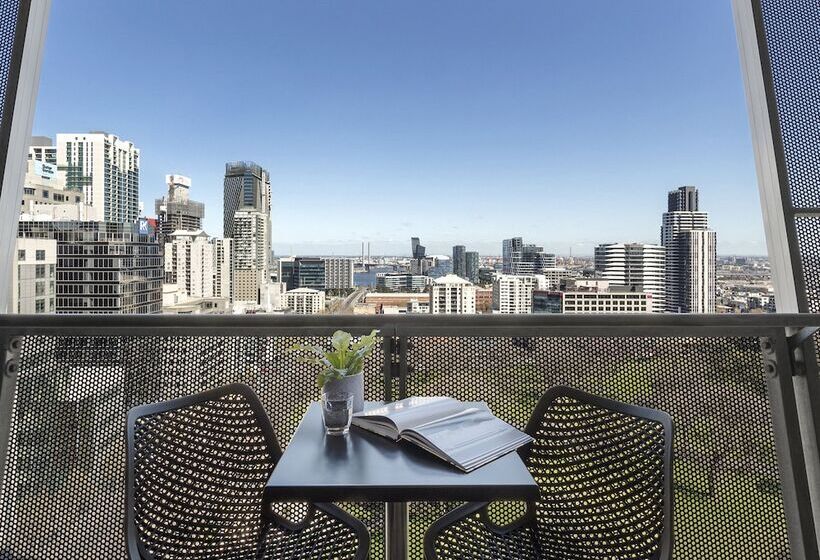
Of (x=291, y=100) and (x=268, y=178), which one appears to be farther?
(x=291, y=100)

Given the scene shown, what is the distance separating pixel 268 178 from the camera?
2895 mm

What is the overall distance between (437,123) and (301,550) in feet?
9.19

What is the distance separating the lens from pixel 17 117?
216 centimetres

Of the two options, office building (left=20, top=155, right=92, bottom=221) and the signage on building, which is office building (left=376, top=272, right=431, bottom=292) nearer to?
office building (left=20, top=155, right=92, bottom=221)

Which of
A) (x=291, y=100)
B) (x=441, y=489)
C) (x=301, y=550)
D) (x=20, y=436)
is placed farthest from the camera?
(x=291, y=100)

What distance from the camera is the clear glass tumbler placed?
1.25 metres

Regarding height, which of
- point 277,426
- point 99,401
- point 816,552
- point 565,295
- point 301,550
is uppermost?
point 565,295

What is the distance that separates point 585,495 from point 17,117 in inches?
117

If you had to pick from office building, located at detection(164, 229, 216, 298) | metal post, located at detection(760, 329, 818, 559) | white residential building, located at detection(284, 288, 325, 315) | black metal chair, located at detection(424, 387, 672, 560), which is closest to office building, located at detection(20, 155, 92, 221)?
office building, located at detection(164, 229, 216, 298)

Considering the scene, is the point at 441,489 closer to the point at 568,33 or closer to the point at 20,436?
the point at 20,436

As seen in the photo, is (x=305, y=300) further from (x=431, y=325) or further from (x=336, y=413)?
(x=336, y=413)

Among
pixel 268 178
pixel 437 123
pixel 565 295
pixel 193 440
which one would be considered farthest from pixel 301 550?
pixel 437 123

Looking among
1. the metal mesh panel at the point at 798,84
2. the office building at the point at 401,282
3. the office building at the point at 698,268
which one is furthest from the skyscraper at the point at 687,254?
the office building at the point at 401,282

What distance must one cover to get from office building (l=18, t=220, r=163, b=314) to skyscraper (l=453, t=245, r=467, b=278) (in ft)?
5.00
